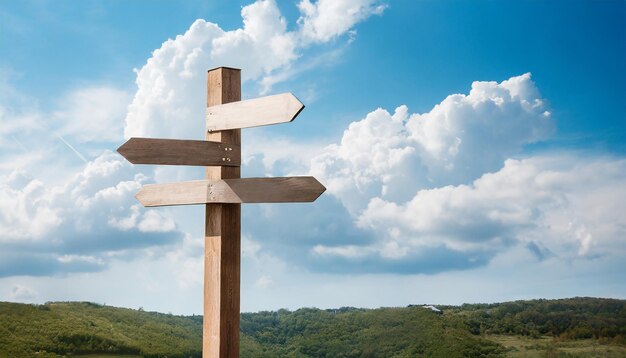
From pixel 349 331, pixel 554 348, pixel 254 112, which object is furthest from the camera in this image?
pixel 349 331

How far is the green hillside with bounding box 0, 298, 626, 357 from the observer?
35.3ft

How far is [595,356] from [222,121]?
8.71m

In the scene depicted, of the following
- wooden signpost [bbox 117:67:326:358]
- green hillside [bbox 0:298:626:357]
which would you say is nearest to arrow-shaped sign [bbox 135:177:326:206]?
wooden signpost [bbox 117:67:326:358]

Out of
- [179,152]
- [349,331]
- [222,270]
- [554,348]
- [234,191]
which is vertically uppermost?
[179,152]

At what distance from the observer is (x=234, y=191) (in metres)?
4.15

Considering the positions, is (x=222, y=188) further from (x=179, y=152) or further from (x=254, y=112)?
(x=254, y=112)

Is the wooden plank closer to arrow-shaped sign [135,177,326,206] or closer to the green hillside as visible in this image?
arrow-shaped sign [135,177,326,206]

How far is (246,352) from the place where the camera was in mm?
11727

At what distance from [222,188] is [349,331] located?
8671mm

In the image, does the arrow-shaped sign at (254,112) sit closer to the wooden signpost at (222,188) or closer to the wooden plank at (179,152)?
the wooden signpost at (222,188)

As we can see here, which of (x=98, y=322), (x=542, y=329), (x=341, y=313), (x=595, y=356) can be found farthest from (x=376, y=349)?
(x=98, y=322)

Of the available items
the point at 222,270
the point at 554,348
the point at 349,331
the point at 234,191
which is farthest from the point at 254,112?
the point at 349,331

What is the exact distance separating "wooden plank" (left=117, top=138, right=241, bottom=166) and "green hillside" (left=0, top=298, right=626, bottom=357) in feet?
26.9

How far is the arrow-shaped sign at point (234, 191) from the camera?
3.99 metres
